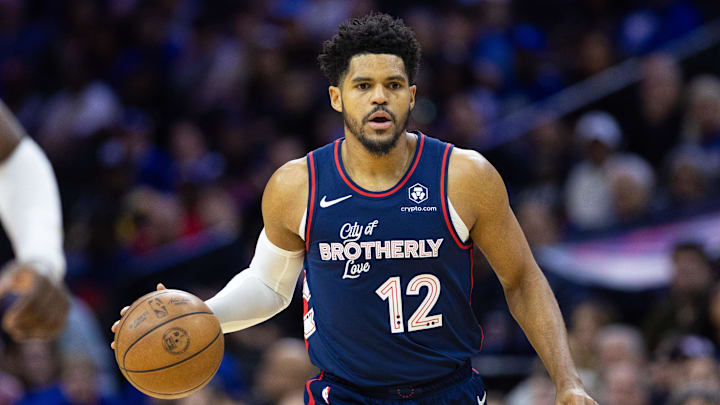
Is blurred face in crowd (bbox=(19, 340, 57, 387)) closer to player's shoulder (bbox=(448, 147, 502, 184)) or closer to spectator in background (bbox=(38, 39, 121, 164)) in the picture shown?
spectator in background (bbox=(38, 39, 121, 164))

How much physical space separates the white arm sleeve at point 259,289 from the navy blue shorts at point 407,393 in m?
0.45

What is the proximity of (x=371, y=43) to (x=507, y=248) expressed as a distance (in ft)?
3.20

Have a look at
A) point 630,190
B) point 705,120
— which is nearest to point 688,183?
point 630,190

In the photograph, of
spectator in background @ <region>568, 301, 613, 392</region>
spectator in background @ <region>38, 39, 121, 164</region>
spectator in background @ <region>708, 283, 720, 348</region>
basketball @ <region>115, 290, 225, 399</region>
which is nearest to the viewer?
basketball @ <region>115, 290, 225, 399</region>

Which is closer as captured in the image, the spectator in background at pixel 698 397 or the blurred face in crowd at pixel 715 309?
the spectator in background at pixel 698 397

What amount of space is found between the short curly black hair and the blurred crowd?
115 inches

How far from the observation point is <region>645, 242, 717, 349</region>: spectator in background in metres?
6.97

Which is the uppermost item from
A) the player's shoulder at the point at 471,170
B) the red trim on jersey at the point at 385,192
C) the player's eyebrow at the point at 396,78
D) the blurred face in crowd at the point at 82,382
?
the player's eyebrow at the point at 396,78

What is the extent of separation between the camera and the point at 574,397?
3.68 metres

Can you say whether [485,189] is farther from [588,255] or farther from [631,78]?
[631,78]

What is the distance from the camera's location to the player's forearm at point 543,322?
386 centimetres

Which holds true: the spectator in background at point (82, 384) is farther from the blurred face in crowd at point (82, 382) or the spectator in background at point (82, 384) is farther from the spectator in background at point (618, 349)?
the spectator in background at point (618, 349)

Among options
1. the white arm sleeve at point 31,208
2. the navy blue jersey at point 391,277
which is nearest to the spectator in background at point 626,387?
the navy blue jersey at point 391,277

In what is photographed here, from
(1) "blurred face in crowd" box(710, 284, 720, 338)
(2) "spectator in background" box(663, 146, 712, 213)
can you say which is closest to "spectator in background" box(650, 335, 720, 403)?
(1) "blurred face in crowd" box(710, 284, 720, 338)
